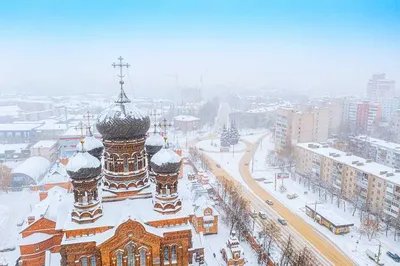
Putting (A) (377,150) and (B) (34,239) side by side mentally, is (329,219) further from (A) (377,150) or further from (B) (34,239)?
(A) (377,150)

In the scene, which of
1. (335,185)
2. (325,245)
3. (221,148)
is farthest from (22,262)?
(221,148)

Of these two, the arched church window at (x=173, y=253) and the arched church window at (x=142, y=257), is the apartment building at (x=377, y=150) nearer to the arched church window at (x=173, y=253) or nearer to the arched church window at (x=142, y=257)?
the arched church window at (x=173, y=253)

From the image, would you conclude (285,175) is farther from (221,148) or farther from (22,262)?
(22,262)

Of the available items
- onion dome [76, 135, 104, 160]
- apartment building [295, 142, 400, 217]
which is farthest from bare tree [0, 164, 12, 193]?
apartment building [295, 142, 400, 217]

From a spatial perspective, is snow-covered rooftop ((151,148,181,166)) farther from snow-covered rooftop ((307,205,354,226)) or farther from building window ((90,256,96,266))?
snow-covered rooftop ((307,205,354,226))

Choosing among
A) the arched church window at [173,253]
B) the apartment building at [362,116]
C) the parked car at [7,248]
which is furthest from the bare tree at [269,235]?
the apartment building at [362,116]

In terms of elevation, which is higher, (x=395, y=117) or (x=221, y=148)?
(x=395, y=117)
